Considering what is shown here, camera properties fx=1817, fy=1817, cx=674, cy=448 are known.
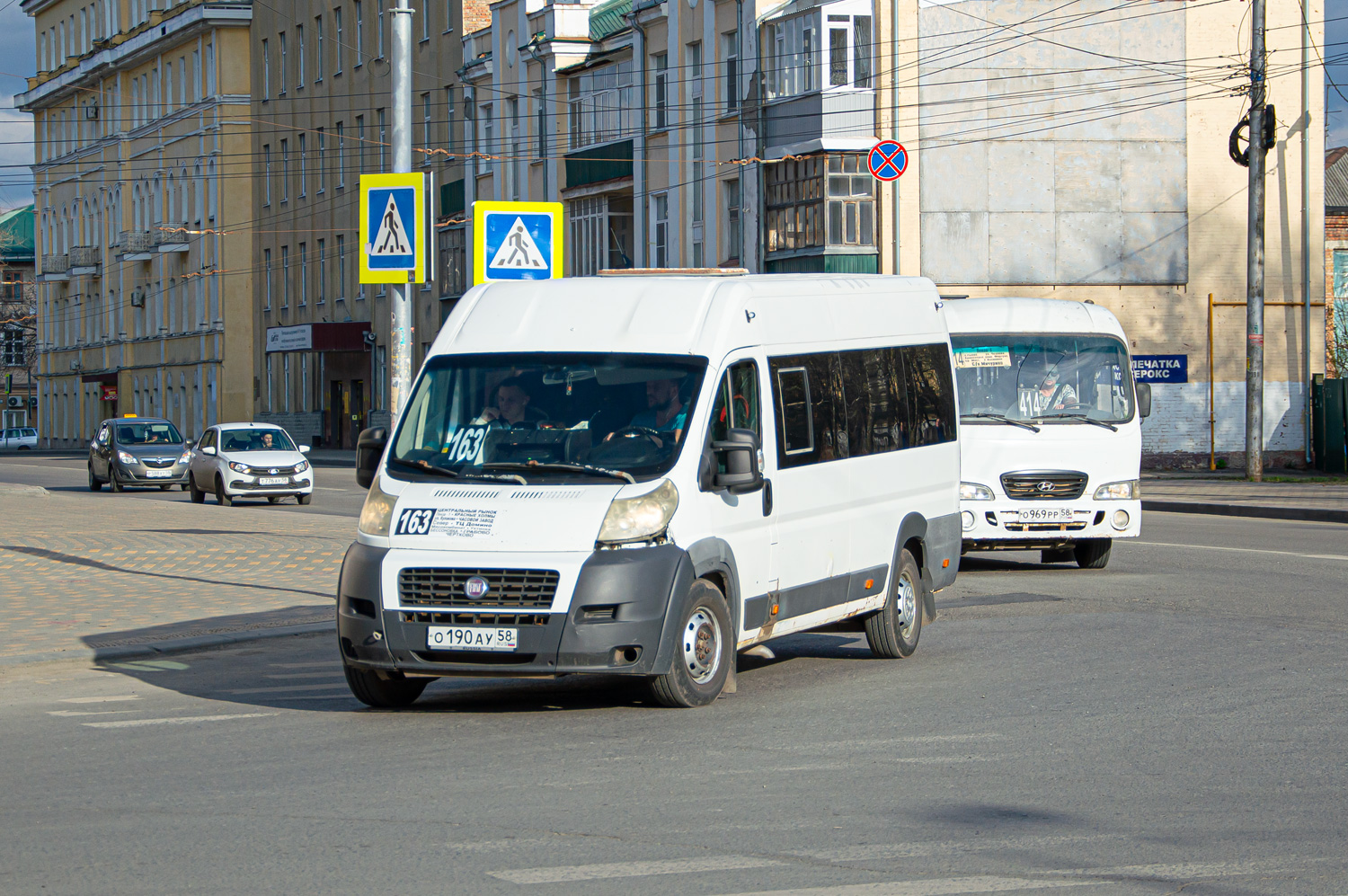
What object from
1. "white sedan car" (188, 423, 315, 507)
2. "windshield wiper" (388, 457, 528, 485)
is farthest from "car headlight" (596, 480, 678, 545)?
"white sedan car" (188, 423, 315, 507)

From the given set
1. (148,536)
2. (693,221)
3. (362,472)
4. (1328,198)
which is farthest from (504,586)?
(1328,198)

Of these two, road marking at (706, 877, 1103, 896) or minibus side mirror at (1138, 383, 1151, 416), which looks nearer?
road marking at (706, 877, 1103, 896)

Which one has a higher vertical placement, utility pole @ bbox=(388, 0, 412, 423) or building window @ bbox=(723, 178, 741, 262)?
building window @ bbox=(723, 178, 741, 262)

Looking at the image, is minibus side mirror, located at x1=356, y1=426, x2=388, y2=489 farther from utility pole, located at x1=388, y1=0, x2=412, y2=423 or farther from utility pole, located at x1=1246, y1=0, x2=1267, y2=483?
utility pole, located at x1=1246, y1=0, x2=1267, y2=483

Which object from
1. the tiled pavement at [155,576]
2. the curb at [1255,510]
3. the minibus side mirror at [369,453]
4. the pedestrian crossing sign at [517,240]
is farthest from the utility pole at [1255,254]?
the minibus side mirror at [369,453]

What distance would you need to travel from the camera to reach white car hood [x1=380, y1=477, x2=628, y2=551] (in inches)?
341

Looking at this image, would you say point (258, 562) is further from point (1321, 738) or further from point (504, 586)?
point (1321, 738)

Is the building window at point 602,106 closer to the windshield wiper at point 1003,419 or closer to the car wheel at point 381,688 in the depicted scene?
the windshield wiper at point 1003,419

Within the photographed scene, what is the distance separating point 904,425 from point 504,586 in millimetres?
3756

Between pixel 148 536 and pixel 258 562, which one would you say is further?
pixel 148 536

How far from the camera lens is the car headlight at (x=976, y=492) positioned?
652 inches

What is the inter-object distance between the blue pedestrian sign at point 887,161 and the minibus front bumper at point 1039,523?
23112mm

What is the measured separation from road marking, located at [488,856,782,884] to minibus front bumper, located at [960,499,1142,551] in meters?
10.8

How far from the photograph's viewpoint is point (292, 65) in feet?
240
